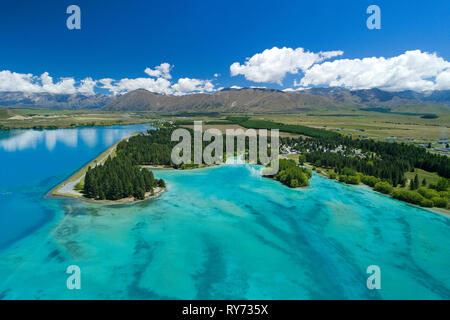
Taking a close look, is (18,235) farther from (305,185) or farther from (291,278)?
(305,185)

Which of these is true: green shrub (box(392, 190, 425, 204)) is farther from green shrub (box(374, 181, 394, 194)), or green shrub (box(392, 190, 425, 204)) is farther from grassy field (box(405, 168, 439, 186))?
grassy field (box(405, 168, 439, 186))

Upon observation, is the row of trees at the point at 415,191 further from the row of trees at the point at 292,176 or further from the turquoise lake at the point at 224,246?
the row of trees at the point at 292,176

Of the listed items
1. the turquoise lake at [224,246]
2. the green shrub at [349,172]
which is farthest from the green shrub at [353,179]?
the turquoise lake at [224,246]

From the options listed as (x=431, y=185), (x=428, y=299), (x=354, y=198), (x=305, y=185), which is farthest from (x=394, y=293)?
(x=431, y=185)

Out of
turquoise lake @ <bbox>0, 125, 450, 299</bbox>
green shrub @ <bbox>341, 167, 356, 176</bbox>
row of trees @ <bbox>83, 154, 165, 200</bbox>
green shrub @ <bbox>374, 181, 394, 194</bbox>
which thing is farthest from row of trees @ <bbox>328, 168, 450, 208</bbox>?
row of trees @ <bbox>83, 154, 165, 200</bbox>

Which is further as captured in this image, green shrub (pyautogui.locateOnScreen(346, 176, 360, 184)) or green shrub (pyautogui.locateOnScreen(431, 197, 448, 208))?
green shrub (pyautogui.locateOnScreen(346, 176, 360, 184))
